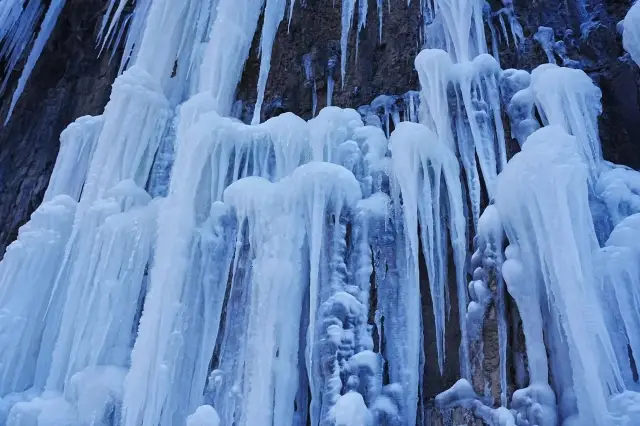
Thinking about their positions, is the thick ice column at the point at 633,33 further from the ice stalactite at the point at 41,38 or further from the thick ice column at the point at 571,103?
the ice stalactite at the point at 41,38

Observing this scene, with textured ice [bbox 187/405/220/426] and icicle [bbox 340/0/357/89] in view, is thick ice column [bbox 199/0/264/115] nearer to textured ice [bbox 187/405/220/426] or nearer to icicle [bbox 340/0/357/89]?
icicle [bbox 340/0/357/89]

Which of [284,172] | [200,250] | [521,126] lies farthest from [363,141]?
[200,250]

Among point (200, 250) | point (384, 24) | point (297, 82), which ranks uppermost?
point (384, 24)

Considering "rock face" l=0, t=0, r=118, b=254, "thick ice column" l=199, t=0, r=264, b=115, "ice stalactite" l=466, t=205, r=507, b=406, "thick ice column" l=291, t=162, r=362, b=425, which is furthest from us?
"rock face" l=0, t=0, r=118, b=254

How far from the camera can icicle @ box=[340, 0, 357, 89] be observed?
26.3ft

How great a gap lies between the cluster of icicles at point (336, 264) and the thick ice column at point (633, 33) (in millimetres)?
611

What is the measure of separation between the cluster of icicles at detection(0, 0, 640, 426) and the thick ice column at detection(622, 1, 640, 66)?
0.61 metres

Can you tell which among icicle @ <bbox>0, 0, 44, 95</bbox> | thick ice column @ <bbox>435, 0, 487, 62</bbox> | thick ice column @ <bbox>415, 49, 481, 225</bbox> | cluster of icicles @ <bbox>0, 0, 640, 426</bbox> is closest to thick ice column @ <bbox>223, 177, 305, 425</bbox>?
cluster of icicles @ <bbox>0, 0, 640, 426</bbox>

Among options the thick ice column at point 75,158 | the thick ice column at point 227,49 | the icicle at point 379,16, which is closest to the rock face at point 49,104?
the thick ice column at point 75,158

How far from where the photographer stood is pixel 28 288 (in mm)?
7031

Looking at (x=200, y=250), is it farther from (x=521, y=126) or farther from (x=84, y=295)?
(x=521, y=126)

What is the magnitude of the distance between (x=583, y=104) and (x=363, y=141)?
2189 millimetres

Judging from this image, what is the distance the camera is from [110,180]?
7309mm

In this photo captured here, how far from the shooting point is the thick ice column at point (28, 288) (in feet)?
22.2
